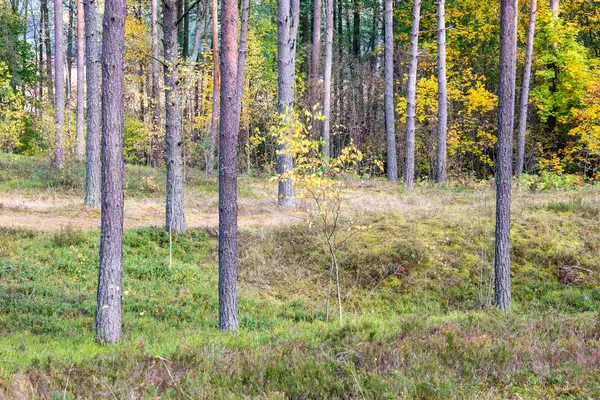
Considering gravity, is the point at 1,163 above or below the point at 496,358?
above

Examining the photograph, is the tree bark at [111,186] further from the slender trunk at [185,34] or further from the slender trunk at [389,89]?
the slender trunk at [185,34]

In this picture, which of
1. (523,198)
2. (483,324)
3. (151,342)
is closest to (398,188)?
(523,198)

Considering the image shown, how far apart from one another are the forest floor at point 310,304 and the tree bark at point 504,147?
2.37 ft

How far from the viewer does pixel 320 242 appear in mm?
13656

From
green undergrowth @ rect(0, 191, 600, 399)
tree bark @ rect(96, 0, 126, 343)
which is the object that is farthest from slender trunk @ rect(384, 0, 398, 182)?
tree bark @ rect(96, 0, 126, 343)

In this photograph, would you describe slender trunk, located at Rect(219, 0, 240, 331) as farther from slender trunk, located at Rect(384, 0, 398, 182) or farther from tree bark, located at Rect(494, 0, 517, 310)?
slender trunk, located at Rect(384, 0, 398, 182)

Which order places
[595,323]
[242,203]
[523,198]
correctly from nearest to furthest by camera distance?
[595,323] → [523,198] → [242,203]

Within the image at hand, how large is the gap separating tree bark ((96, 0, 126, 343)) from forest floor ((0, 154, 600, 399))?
0.39 metres

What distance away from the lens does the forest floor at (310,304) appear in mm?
5320

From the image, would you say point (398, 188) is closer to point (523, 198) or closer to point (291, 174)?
point (523, 198)

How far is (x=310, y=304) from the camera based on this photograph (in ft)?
36.7

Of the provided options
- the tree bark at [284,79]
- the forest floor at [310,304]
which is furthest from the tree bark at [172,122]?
the tree bark at [284,79]

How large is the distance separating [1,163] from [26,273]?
620 inches

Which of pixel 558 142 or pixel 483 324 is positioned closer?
pixel 483 324
